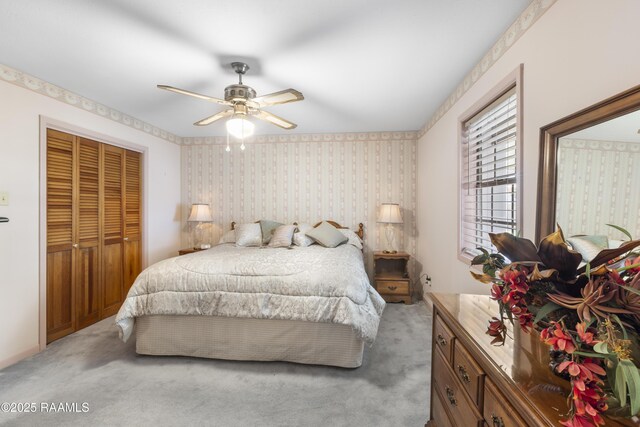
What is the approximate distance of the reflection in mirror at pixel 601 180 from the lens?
97 centimetres

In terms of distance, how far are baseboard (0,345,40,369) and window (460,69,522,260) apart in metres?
3.91

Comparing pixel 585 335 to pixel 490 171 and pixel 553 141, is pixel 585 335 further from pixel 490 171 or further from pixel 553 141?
pixel 490 171

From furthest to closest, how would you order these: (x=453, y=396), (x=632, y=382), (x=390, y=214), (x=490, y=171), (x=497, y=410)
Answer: (x=390, y=214) → (x=490, y=171) → (x=453, y=396) → (x=497, y=410) → (x=632, y=382)

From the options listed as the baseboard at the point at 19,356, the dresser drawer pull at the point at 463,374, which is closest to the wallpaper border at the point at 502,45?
the dresser drawer pull at the point at 463,374

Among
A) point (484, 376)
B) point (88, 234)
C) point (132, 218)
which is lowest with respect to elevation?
point (484, 376)

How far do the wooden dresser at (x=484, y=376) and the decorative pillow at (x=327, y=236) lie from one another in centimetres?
224

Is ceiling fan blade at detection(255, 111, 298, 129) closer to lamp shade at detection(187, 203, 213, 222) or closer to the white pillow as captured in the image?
the white pillow

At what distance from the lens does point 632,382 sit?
50 cm

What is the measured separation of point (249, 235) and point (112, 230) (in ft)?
5.40

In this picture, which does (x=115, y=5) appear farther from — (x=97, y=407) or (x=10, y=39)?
(x=97, y=407)

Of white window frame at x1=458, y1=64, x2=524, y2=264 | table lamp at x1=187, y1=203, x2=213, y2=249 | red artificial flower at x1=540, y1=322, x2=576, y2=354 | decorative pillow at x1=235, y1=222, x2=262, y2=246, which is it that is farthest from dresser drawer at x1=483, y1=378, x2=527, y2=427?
table lamp at x1=187, y1=203, x2=213, y2=249

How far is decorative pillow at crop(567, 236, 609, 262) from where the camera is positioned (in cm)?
88

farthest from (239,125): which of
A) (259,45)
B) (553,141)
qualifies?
(553,141)

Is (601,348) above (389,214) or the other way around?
the other way around
